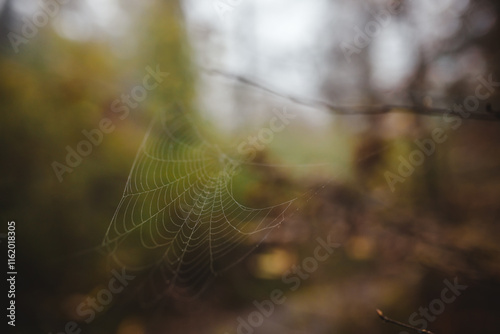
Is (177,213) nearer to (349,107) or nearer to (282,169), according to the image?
(282,169)

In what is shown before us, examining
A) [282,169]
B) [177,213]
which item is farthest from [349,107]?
[177,213]

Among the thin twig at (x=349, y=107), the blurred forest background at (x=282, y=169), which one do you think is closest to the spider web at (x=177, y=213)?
the blurred forest background at (x=282, y=169)

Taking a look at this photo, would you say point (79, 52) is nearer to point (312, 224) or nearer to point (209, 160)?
point (209, 160)

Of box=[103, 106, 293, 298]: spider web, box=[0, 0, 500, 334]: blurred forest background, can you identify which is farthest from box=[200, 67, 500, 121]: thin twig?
box=[103, 106, 293, 298]: spider web

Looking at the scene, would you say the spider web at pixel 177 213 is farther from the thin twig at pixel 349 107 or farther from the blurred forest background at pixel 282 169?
the thin twig at pixel 349 107

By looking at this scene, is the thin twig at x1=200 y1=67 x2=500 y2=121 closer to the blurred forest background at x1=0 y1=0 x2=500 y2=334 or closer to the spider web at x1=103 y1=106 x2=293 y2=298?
the blurred forest background at x1=0 y1=0 x2=500 y2=334

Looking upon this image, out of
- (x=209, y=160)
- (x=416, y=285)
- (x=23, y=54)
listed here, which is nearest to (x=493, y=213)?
(x=416, y=285)
